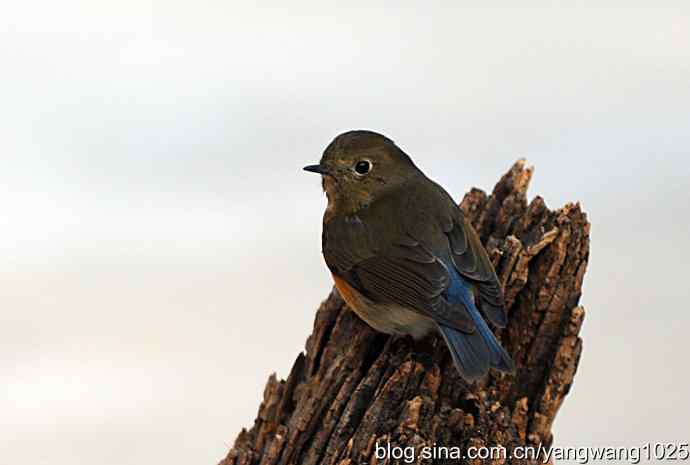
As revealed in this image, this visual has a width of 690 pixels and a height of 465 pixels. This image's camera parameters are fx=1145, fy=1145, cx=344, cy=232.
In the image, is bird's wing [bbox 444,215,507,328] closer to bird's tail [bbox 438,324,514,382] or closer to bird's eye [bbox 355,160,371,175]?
bird's tail [bbox 438,324,514,382]

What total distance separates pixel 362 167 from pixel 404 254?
21.2 inches

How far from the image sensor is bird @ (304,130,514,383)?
4.66 m

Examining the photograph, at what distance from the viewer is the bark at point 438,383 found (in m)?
4.26

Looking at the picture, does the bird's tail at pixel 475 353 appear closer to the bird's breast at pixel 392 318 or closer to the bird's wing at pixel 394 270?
the bird's wing at pixel 394 270

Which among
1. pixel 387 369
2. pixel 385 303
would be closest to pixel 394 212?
pixel 385 303

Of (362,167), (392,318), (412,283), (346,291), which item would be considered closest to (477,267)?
(412,283)

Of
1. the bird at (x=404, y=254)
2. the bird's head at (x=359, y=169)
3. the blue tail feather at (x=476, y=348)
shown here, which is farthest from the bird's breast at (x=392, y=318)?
the bird's head at (x=359, y=169)

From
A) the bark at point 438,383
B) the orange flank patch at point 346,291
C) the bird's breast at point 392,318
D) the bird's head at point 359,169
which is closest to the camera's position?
the bark at point 438,383

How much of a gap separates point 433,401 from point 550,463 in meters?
0.51

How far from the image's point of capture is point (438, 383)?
4.54m

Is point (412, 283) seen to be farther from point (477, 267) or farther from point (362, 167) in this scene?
point (362, 167)

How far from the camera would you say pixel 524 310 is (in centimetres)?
493

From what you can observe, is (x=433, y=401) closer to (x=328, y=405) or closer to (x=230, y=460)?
(x=328, y=405)

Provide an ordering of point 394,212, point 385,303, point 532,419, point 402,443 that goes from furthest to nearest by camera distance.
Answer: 1. point 394,212
2. point 385,303
3. point 532,419
4. point 402,443
